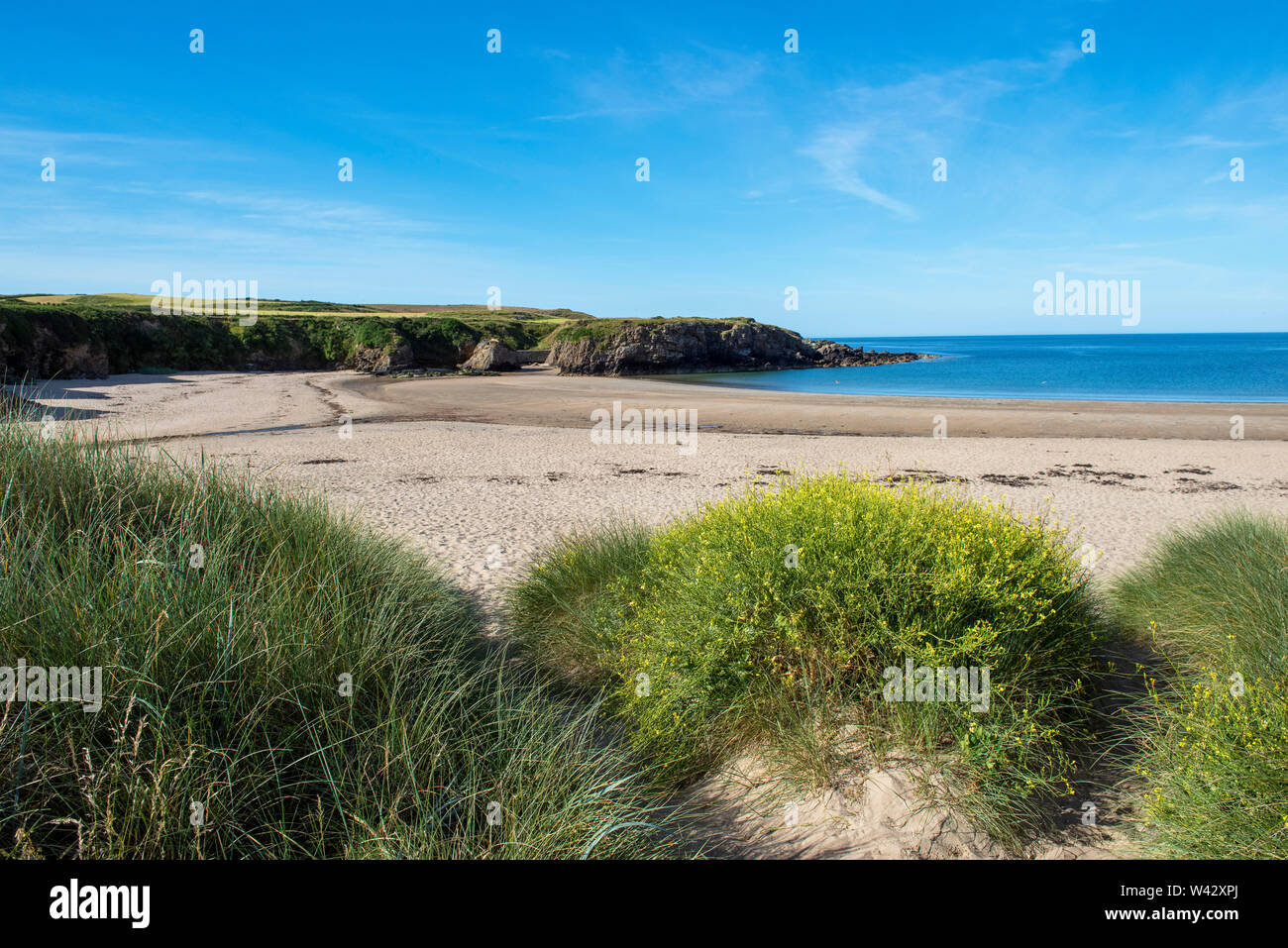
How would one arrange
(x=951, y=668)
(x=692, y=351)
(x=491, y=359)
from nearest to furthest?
(x=951, y=668), (x=491, y=359), (x=692, y=351)

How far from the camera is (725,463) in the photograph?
54.9 feet

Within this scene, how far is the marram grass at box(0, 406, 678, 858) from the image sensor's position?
2586 mm

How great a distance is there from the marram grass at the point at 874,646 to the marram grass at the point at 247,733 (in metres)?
0.61

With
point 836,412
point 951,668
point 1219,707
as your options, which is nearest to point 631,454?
point 951,668

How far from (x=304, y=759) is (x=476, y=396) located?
34.6 m

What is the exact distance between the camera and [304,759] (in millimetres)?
3129

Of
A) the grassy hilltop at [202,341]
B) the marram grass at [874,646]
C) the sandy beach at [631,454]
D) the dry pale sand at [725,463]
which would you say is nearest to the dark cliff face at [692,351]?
the grassy hilltop at [202,341]

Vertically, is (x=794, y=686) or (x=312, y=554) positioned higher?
(x=312, y=554)

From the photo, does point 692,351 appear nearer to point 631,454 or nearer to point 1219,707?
point 631,454

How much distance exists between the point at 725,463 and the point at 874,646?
1294 centimetres

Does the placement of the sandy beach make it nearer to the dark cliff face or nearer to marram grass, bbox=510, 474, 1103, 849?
marram grass, bbox=510, 474, 1103, 849

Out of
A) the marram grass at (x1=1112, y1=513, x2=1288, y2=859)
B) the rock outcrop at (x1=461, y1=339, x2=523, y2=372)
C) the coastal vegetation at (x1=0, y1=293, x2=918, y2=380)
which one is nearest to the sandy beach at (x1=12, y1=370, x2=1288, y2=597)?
the marram grass at (x1=1112, y1=513, x2=1288, y2=859)
